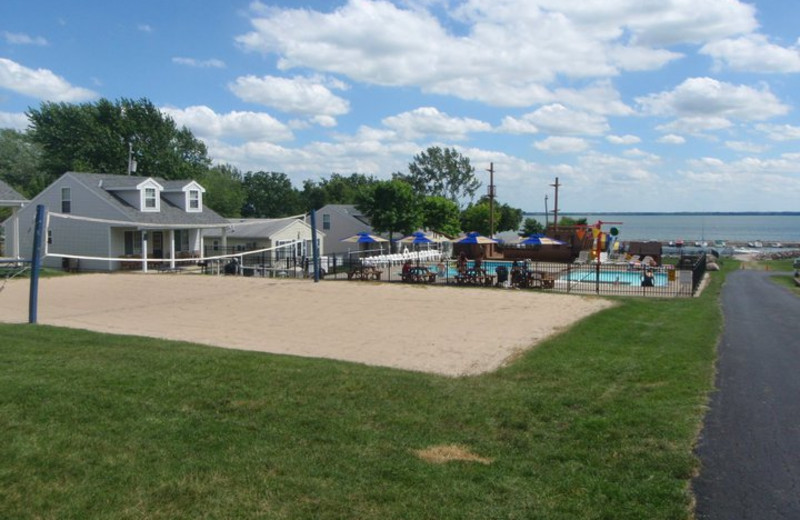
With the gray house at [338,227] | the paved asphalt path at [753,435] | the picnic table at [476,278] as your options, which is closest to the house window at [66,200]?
the gray house at [338,227]

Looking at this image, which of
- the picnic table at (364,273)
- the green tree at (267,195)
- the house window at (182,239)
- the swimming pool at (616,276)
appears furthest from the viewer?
the green tree at (267,195)

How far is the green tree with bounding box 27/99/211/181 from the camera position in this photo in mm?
56750

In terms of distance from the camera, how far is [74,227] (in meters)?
35.0

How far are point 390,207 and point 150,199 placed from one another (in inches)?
708

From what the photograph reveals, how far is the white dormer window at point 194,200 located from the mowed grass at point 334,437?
95.1 ft

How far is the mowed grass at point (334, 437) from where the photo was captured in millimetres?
5211

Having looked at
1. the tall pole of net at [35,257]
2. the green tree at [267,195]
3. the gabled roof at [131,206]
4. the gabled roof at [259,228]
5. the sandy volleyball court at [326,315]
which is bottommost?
the sandy volleyball court at [326,315]

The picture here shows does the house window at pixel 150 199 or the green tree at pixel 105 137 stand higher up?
the green tree at pixel 105 137

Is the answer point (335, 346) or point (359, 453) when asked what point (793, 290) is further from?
point (359, 453)

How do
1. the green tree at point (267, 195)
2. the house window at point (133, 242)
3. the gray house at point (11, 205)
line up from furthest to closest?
the green tree at point (267, 195) → the house window at point (133, 242) → the gray house at point (11, 205)

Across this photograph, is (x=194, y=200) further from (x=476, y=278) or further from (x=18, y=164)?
(x=18, y=164)

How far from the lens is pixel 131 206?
119ft

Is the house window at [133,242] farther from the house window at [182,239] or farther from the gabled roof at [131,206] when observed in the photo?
the house window at [182,239]

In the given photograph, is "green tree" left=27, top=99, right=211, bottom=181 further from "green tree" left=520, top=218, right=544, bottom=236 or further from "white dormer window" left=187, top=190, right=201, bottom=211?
"green tree" left=520, top=218, right=544, bottom=236
